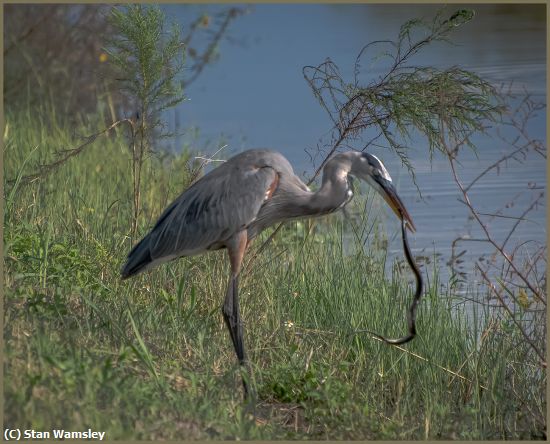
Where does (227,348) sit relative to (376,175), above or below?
below

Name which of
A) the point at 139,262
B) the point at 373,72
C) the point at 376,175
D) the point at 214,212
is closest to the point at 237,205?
the point at 214,212

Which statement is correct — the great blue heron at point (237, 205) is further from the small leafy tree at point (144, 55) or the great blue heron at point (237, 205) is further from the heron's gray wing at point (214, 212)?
the small leafy tree at point (144, 55)

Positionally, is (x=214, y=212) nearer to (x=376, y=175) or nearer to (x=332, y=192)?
(x=332, y=192)

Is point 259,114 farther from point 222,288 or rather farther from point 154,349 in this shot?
point 154,349

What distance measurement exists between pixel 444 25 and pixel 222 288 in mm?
2050

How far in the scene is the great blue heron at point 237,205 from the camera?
5.88 metres

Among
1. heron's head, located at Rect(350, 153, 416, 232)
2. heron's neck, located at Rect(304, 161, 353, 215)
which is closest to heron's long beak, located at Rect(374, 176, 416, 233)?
heron's head, located at Rect(350, 153, 416, 232)

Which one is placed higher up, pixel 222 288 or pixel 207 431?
pixel 222 288

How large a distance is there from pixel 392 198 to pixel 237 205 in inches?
32.5

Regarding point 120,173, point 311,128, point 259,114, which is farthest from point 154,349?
point 259,114

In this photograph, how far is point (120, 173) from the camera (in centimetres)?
900

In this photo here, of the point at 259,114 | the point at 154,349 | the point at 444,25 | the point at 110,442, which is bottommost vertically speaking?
the point at 110,442

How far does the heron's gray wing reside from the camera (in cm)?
589

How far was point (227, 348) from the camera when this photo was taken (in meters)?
6.06
